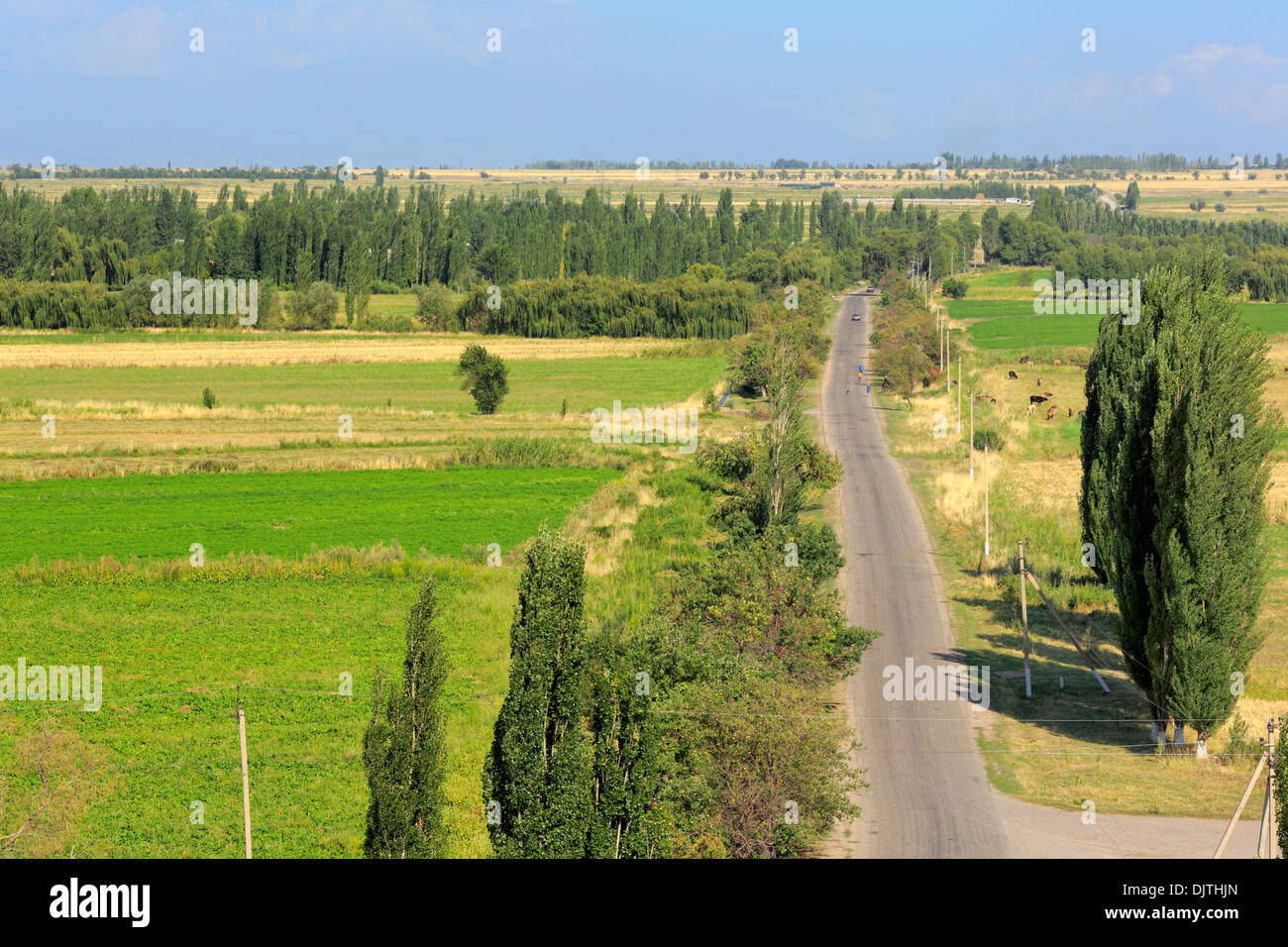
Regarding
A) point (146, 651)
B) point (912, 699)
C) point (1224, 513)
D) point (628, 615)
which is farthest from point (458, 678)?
point (1224, 513)

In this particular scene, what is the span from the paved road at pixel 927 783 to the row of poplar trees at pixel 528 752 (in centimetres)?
500

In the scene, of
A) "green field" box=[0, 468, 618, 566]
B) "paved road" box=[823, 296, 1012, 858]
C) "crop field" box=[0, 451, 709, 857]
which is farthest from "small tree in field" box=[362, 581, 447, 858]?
"green field" box=[0, 468, 618, 566]

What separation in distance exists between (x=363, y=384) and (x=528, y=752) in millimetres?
67754

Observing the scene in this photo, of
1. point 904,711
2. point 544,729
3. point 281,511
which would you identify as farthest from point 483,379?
point 544,729

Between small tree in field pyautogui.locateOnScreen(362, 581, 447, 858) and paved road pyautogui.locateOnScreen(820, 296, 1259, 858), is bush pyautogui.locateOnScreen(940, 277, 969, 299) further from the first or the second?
small tree in field pyautogui.locateOnScreen(362, 581, 447, 858)

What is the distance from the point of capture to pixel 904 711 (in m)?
25.8

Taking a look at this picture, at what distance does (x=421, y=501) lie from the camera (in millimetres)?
45812

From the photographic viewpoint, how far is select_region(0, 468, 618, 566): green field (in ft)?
126

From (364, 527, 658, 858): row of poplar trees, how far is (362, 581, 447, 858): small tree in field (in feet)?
0.04

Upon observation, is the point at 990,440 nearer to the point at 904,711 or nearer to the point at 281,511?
the point at 281,511

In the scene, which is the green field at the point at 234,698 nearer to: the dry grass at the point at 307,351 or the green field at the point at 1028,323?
the dry grass at the point at 307,351

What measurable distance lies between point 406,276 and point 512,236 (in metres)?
13.8

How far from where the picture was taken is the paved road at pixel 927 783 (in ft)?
64.0
